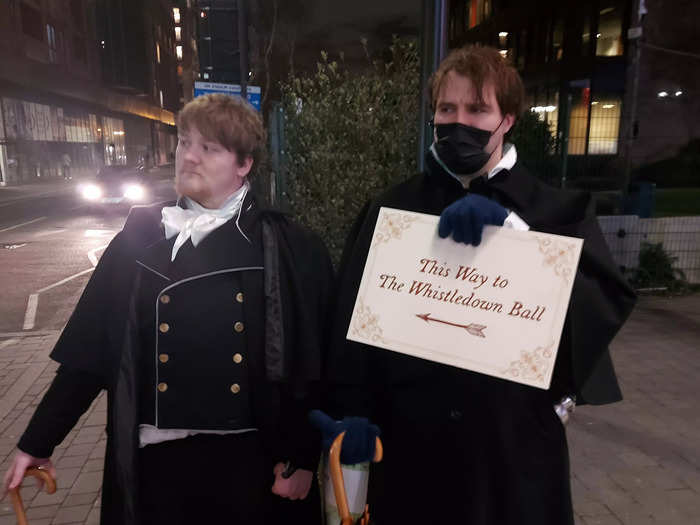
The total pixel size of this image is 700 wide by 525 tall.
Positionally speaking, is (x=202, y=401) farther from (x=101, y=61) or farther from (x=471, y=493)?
(x=101, y=61)

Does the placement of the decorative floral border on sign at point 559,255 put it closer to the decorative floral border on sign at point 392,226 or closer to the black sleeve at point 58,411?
the decorative floral border on sign at point 392,226

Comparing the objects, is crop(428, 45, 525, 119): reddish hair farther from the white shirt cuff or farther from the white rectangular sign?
the white rectangular sign

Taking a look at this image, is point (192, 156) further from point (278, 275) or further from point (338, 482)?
point (338, 482)

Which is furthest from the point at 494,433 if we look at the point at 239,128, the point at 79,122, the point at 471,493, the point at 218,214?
the point at 79,122

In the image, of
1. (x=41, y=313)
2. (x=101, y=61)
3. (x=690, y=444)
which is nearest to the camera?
(x=690, y=444)

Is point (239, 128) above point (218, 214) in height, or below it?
above

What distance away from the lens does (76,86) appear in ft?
137

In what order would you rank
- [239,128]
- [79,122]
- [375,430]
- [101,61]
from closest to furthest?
[375,430], [239,128], [79,122], [101,61]

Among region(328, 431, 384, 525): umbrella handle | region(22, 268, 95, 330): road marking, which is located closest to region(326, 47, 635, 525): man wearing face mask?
region(328, 431, 384, 525): umbrella handle

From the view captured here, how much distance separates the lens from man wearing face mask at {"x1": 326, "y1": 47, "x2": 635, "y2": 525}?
1.65m

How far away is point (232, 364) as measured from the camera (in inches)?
70.0

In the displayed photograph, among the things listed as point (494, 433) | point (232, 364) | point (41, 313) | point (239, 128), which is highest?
point (239, 128)

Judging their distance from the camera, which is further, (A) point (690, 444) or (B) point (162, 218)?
(A) point (690, 444)

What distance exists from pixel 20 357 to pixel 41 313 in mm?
1768
